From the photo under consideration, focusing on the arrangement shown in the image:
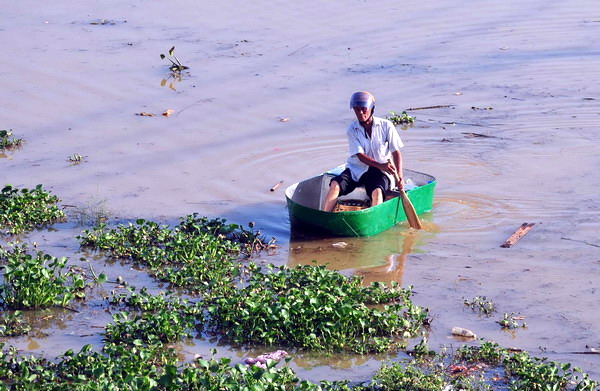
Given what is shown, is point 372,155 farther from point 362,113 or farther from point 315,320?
point 315,320

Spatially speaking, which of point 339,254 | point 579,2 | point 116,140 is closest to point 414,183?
point 339,254

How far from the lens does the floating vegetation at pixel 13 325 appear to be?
271 inches

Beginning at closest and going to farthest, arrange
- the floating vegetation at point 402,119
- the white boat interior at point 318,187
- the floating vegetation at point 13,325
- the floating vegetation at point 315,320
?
the floating vegetation at point 315,320
the floating vegetation at point 13,325
the white boat interior at point 318,187
the floating vegetation at point 402,119

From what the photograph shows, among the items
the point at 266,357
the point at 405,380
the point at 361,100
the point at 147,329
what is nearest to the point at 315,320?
the point at 266,357

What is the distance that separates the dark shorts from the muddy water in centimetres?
52

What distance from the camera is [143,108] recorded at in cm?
1302

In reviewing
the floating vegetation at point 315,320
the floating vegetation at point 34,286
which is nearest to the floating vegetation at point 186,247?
the floating vegetation at point 315,320

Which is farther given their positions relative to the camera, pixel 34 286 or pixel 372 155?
pixel 372 155

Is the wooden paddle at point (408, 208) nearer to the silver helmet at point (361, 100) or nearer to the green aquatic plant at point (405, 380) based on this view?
the silver helmet at point (361, 100)

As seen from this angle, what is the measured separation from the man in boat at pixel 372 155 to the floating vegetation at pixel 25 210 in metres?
2.69

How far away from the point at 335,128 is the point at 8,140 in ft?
13.5

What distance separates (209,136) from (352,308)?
571cm

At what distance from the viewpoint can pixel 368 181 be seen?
9.38 metres

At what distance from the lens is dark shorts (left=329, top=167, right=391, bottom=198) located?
936cm
